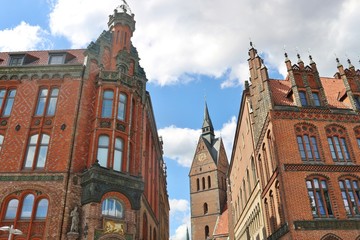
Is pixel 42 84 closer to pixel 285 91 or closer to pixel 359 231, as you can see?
pixel 285 91

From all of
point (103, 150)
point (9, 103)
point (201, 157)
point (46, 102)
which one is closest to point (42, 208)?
point (103, 150)

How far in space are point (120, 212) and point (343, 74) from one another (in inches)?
783

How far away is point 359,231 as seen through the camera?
19.3 m

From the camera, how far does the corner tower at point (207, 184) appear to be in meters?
68.0

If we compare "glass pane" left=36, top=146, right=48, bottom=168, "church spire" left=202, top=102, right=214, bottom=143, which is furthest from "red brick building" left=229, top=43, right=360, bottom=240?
"church spire" left=202, top=102, right=214, bottom=143

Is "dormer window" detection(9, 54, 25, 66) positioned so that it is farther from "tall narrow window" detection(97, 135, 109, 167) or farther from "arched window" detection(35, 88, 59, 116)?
"tall narrow window" detection(97, 135, 109, 167)

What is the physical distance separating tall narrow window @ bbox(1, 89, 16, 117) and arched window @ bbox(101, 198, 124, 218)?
1026cm

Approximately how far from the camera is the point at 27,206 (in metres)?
19.8

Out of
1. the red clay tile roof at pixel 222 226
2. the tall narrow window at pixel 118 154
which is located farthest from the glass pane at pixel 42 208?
the red clay tile roof at pixel 222 226

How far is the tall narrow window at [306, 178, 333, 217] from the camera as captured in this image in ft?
65.6

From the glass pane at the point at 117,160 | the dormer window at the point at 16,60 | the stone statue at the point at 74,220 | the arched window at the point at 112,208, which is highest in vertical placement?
the dormer window at the point at 16,60

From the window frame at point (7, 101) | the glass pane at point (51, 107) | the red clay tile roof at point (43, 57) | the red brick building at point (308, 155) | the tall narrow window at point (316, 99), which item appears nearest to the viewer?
the red brick building at point (308, 155)

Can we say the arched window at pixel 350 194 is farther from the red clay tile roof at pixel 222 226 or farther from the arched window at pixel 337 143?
the red clay tile roof at pixel 222 226

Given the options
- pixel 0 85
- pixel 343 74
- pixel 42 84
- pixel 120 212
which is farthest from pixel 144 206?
pixel 343 74
